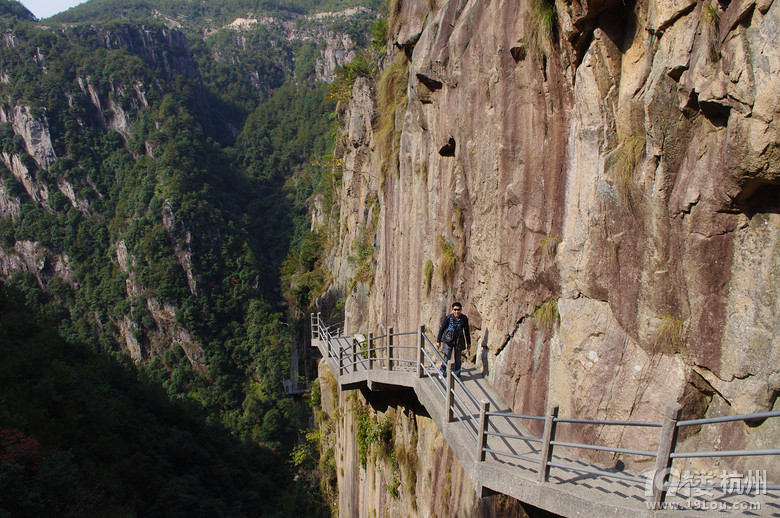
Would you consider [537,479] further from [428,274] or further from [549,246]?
[428,274]

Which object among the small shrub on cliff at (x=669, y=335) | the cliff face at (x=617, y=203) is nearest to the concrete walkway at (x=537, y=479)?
the cliff face at (x=617, y=203)

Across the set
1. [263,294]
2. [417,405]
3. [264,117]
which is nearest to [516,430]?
[417,405]

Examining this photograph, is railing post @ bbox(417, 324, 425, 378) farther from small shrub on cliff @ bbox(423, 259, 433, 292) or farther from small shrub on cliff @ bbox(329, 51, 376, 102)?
small shrub on cliff @ bbox(329, 51, 376, 102)

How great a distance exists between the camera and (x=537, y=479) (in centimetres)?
523

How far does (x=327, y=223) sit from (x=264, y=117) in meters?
96.6

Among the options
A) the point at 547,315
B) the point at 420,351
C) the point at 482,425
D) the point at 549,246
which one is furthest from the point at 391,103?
the point at 482,425

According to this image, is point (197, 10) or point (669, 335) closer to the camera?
point (669, 335)

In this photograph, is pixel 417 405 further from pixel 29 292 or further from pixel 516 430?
pixel 29 292

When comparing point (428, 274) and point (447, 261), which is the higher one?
point (447, 261)

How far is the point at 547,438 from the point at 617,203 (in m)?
2.73

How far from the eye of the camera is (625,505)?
4.45 meters

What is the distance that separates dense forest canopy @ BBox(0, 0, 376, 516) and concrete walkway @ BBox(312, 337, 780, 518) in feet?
57.3

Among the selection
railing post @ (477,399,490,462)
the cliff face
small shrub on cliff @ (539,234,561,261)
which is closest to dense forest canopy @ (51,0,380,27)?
the cliff face

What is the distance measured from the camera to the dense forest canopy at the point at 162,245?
1188 inches
